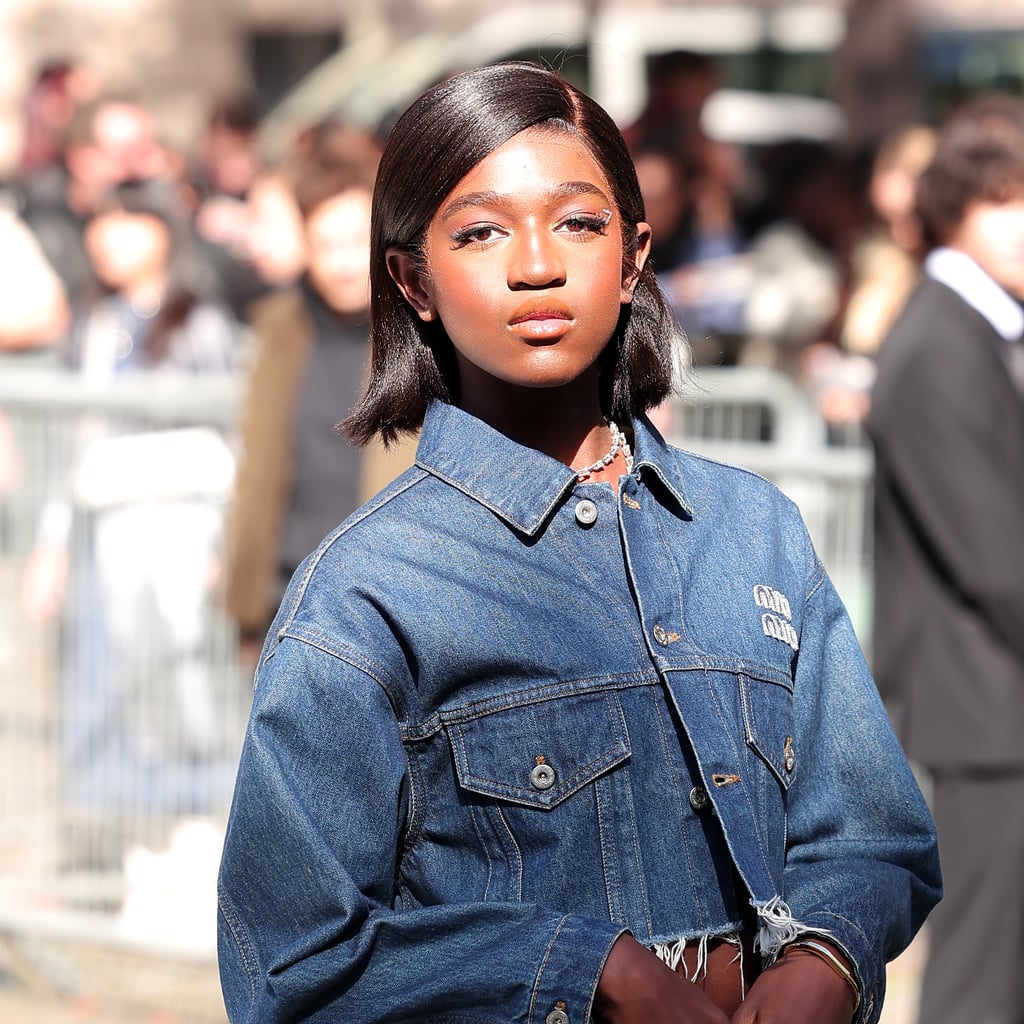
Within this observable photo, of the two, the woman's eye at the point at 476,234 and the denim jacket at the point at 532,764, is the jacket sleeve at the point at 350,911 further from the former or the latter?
the woman's eye at the point at 476,234

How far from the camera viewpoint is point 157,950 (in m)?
4.96

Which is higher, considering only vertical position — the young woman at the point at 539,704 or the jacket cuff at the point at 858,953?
the young woman at the point at 539,704

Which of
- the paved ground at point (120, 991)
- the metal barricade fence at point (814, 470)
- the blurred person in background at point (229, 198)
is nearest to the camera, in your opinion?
the metal barricade fence at point (814, 470)

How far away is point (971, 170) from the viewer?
4.21 metres

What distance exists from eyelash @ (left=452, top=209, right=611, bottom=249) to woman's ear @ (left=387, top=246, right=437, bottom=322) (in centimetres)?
8

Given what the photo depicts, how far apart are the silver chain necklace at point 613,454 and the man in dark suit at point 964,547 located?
7.08 ft

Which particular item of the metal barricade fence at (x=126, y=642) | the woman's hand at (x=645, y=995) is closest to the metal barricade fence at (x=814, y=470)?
the metal barricade fence at (x=126, y=642)

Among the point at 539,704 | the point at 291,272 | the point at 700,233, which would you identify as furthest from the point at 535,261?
the point at 700,233

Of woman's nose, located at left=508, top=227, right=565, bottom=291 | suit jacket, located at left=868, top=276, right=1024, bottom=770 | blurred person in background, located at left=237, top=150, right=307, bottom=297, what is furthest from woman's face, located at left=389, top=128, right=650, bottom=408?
blurred person in background, located at left=237, top=150, right=307, bottom=297

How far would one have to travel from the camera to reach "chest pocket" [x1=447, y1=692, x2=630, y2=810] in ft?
5.88

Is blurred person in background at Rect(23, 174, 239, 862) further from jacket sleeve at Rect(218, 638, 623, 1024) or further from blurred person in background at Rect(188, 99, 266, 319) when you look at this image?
blurred person in background at Rect(188, 99, 266, 319)

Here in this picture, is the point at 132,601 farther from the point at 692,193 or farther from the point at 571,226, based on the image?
the point at 692,193

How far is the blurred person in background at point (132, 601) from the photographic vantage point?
504 centimetres

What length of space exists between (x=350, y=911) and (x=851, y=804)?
0.57 m
